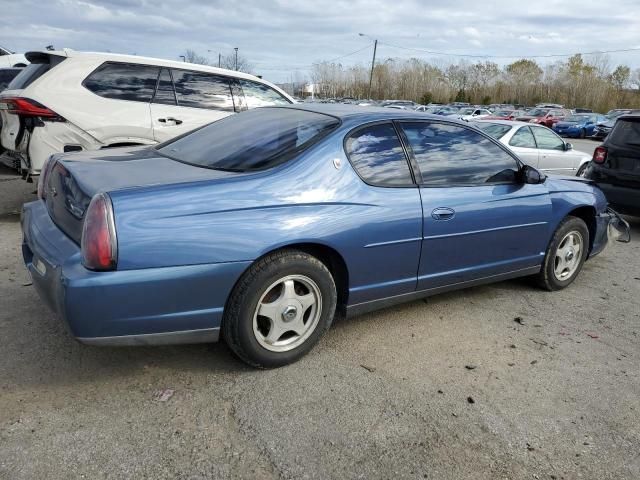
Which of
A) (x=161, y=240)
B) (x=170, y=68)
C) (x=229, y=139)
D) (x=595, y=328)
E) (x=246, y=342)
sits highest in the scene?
(x=170, y=68)

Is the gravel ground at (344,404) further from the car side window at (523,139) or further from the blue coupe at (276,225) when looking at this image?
the car side window at (523,139)

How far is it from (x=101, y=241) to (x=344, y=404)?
1438 millimetres

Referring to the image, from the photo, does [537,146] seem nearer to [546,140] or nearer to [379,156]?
[546,140]

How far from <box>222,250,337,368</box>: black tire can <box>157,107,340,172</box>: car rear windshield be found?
0.57 m

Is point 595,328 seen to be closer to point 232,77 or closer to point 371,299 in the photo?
point 371,299

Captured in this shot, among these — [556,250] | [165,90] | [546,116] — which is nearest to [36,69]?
[165,90]

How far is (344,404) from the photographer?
2795 millimetres

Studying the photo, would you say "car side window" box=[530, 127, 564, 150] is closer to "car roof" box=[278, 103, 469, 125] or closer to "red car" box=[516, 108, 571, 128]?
"car roof" box=[278, 103, 469, 125]

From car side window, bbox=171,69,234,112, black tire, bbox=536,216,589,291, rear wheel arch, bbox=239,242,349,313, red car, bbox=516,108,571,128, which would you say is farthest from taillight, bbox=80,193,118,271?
red car, bbox=516,108,571,128

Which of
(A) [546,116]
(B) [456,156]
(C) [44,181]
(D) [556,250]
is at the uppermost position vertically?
(B) [456,156]

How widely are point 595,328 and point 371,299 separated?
1.80 m

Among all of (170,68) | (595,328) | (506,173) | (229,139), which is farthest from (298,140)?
(170,68)

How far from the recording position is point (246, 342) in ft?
9.56

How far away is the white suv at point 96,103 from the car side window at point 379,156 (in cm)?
353
